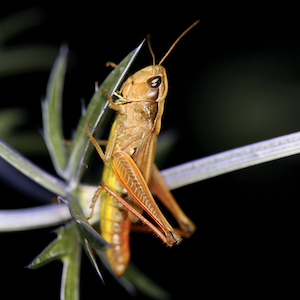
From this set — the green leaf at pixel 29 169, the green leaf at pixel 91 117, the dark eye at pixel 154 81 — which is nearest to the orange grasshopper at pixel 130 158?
the dark eye at pixel 154 81

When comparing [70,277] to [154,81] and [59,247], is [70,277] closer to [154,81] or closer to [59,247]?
[59,247]

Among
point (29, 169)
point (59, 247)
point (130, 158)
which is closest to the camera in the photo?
point (59, 247)

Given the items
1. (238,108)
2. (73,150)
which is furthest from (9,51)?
(238,108)

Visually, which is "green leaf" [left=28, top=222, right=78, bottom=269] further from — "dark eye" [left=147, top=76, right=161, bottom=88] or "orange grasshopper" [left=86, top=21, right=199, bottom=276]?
"dark eye" [left=147, top=76, right=161, bottom=88]

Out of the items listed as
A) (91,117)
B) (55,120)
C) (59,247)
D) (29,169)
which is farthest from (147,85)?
(59,247)

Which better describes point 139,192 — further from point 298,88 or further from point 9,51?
point 9,51

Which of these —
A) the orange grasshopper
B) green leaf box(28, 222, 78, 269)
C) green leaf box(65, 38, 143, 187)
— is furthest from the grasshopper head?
green leaf box(28, 222, 78, 269)
